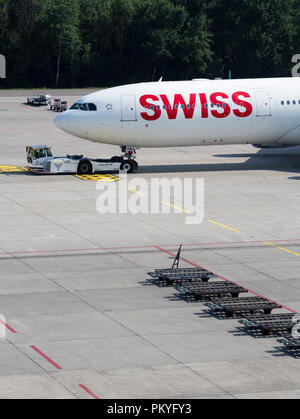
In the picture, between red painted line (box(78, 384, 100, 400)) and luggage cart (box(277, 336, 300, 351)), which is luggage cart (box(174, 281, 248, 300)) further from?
red painted line (box(78, 384, 100, 400))

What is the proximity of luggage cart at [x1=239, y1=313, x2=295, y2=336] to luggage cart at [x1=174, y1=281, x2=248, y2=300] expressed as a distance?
2.68 meters

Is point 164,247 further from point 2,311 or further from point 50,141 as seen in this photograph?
point 50,141

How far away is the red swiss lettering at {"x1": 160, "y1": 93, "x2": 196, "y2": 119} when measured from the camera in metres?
59.4

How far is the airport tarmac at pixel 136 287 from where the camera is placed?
25.4 meters

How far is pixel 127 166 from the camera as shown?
60.3m

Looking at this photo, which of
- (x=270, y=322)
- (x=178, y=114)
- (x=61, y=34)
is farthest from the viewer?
(x=61, y=34)

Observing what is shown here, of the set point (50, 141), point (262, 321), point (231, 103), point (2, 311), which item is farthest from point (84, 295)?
point (50, 141)

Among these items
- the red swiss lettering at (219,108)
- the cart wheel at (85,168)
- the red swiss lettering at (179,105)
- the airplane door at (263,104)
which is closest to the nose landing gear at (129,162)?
the cart wheel at (85,168)

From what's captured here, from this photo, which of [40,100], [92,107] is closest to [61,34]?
[40,100]

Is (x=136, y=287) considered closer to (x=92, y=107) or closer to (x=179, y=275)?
(x=179, y=275)

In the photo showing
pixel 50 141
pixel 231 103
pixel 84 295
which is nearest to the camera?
pixel 84 295

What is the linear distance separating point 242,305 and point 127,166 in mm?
29866
